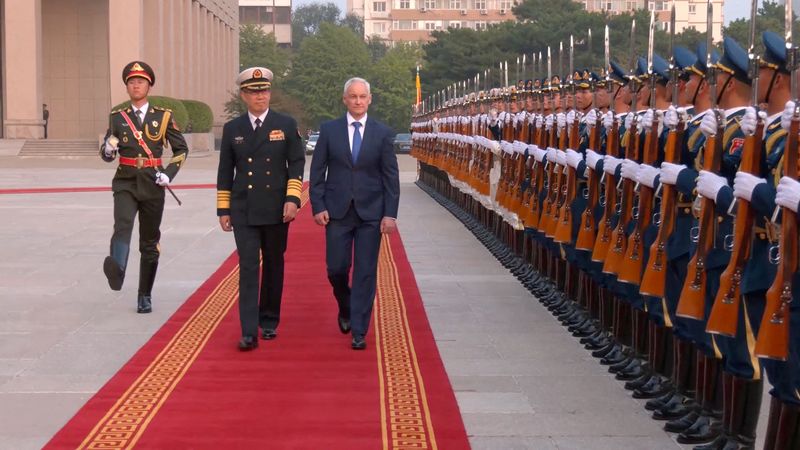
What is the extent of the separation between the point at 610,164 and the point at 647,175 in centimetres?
83

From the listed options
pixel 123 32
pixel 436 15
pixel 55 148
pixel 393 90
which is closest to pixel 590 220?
pixel 55 148

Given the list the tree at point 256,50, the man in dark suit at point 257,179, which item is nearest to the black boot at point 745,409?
the man in dark suit at point 257,179

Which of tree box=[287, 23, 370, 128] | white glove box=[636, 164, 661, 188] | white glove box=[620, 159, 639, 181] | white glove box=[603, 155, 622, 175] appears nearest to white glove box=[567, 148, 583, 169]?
white glove box=[603, 155, 622, 175]

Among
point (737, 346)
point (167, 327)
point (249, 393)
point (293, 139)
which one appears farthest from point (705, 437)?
point (167, 327)

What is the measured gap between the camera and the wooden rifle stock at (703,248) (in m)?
5.68

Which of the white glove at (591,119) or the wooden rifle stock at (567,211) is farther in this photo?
the wooden rifle stock at (567,211)

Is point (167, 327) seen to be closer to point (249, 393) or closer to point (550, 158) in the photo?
point (249, 393)

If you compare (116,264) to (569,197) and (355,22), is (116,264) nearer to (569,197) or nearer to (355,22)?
(569,197)

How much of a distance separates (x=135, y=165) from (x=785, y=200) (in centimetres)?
620

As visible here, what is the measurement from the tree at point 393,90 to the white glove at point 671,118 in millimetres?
97192

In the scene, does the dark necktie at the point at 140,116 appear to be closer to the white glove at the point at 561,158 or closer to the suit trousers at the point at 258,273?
the suit trousers at the point at 258,273

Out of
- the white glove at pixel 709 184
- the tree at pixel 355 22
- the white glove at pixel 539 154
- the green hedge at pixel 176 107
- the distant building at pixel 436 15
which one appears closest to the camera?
the white glove at pixel 709 184

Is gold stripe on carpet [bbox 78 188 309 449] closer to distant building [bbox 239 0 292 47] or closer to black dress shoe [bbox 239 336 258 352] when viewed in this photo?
black dress shoe [bbox 239 336 258 352]

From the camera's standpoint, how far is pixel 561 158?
9539 mm
